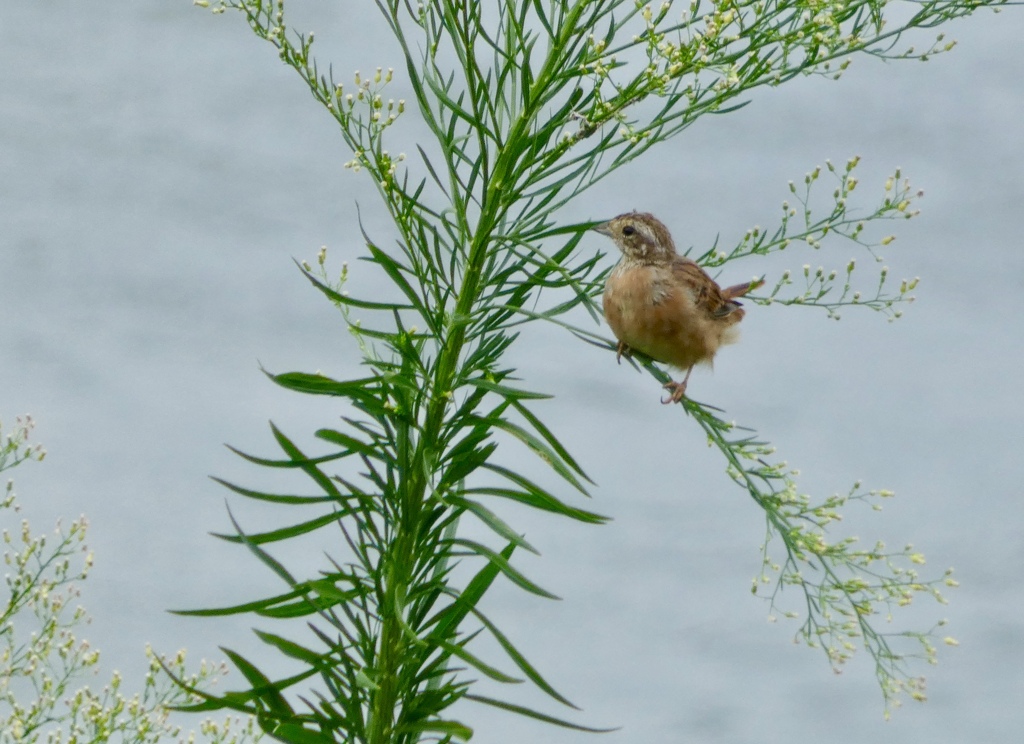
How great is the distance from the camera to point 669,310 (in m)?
2.37

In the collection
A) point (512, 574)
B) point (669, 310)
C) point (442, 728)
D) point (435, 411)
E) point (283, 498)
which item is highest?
point (669, 310)

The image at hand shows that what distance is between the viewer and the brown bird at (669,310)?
2.36 meters

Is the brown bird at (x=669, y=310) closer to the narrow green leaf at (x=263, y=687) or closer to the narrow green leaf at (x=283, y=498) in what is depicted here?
the narrow green leaf at (x=283, y=498)

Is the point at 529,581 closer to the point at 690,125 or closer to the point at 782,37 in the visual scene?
the point at 690,125

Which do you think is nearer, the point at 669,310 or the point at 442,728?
the point at 442,728

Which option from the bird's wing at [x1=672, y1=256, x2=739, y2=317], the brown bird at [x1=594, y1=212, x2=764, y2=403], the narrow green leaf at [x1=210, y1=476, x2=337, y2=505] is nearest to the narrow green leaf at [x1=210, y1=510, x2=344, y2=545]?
the narrow green leaf at [x1=210, y1=476, x2=337, y2=505]

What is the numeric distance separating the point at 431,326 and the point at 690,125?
1.44 ft

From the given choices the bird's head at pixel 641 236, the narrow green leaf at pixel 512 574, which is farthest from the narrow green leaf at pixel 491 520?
the bird's head at pixel 641 236

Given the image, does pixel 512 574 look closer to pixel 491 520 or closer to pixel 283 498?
→ pixel 491 520

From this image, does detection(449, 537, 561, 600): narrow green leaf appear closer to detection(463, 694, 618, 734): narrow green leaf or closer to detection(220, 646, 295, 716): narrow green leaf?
detection(463, 694, 618, 734): narrow green leaf

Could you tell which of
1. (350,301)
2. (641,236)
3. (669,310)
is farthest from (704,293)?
(350,301)

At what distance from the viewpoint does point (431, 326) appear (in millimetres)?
1464

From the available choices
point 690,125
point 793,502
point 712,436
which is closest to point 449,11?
point 690,125

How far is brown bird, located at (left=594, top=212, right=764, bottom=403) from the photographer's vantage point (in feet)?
7.75
